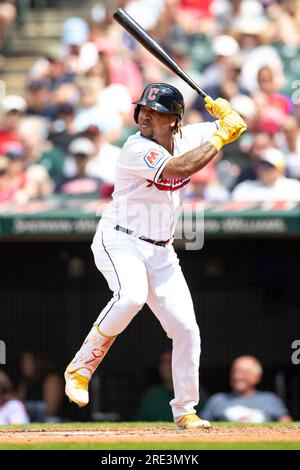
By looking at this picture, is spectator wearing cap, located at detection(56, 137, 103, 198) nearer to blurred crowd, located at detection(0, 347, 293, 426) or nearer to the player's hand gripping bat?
blurred crowd, located at detection(0, 347, 293, 426)

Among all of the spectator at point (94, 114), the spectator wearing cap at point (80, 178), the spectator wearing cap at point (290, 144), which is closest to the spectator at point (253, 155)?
the spectator wearing cap at point (290, 144)

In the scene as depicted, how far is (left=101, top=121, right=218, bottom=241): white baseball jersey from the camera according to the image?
597 cm

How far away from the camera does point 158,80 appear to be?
10797 mm

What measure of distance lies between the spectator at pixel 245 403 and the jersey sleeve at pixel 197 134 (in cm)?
271

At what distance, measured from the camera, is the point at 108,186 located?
30.8 ft

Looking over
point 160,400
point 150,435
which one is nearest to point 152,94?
point 150,435

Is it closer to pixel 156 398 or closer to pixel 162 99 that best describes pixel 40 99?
pixel 156 398

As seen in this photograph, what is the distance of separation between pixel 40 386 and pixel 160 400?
3.68 ft

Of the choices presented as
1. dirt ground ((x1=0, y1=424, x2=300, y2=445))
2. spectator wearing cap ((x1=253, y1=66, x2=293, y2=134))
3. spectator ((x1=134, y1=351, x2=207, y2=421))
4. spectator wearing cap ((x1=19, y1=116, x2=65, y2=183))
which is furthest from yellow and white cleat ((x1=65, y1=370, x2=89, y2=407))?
spectator wearing cap ((x1=253, y1=66, x2=293, y2=134))

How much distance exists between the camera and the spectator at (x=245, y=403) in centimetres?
849

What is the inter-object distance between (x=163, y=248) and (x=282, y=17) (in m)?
5.59

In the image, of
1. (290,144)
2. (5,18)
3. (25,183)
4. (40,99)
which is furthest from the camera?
(5,18)

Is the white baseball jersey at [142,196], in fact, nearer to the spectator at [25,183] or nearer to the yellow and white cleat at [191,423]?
the yellow and white cleat at [191,423]
